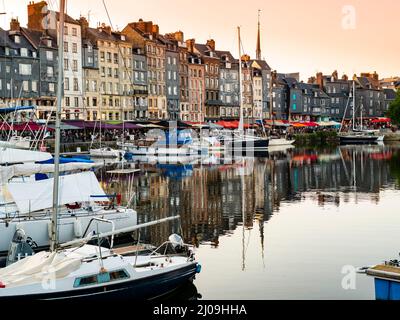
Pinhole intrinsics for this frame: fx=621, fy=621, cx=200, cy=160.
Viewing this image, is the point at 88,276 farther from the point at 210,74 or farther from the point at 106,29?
the point at 210,74

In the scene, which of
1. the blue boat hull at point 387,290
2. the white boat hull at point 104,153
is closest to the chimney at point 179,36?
the white boat hull at point 104,153

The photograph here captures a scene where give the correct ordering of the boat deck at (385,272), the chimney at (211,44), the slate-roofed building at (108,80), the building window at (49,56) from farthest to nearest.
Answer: the chimney at (211,44) < the slate-roofed building at (108,80) < the building window at (49,56) < the boat deck at (385,272)

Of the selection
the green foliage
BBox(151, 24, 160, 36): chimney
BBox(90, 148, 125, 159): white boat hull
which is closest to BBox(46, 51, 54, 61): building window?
BBox(90, 148, 125, 159): white boat hull

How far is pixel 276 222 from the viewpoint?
101 feet

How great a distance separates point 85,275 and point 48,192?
30.1ft

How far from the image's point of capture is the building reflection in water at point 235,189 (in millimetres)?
30312

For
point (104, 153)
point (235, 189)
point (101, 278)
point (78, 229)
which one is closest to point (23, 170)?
point (78, 229)

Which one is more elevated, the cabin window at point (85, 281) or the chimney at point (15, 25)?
the chimney at point (15, 25)

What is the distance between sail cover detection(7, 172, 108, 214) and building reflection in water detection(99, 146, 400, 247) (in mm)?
3269

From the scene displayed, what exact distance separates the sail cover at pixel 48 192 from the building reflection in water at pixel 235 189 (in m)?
3.27

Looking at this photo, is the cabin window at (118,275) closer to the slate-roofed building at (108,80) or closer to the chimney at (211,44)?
the slate-roofed building at (108,80)
